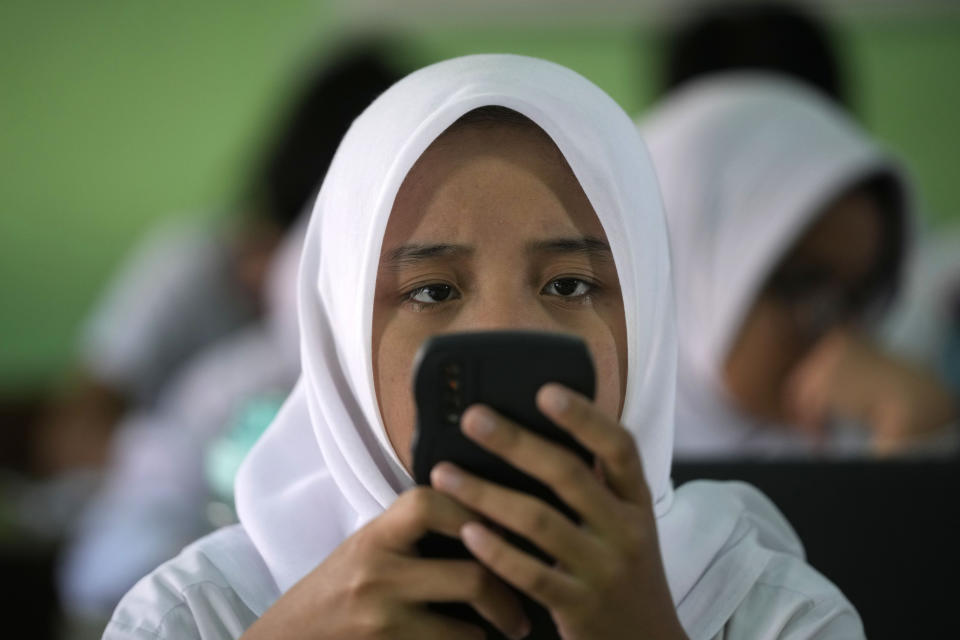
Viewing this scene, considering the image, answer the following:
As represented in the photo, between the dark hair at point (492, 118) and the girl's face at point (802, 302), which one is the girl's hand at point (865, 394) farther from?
the dark hair at point (492, 118)

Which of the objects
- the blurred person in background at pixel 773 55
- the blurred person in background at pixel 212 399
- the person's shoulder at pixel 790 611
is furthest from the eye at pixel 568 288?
the blurred person in background at pixel 773 55

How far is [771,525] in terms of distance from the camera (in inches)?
37.0

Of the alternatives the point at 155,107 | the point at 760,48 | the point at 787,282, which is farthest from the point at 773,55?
the point at 155,107

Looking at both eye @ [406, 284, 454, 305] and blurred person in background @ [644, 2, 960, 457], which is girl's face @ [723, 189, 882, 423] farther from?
eye @ [406, 284, 454, 305]

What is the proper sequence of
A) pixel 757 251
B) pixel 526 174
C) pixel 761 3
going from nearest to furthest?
1. pixel 526 174
2. pixel 757 251
3. pixel 761 3

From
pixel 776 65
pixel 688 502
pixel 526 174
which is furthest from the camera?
pixel 776 65

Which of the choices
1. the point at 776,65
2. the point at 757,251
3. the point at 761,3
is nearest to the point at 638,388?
the point at 757,251

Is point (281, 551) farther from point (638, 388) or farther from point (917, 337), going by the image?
point (917, 337)

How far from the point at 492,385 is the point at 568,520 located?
0.09 m

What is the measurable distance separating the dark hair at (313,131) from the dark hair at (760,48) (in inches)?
23.0

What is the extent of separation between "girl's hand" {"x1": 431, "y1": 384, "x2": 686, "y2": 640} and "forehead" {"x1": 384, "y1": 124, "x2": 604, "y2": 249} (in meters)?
0.16

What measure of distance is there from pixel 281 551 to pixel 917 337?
223 cm

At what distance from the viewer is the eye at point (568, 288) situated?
79cm

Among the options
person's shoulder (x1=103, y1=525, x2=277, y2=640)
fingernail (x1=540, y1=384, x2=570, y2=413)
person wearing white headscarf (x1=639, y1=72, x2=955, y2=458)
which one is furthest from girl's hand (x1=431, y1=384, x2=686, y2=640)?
person wearing white headscarf (x1=639, y1=72, x2=955, y2=458)
